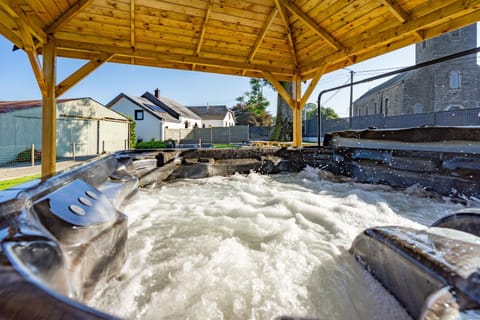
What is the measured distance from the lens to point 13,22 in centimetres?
272

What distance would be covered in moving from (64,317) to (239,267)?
0.84 metres

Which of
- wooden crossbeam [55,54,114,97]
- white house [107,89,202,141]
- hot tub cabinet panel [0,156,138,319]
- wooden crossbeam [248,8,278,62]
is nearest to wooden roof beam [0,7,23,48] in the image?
wooden crossbeam [55,54,114,97]

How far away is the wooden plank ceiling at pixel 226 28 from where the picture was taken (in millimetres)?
2900

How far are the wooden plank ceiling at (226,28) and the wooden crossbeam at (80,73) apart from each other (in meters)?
0.02

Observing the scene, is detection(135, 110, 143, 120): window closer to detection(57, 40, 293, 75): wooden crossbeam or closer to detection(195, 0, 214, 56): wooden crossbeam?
detection(57, 40, 293, 75): wooden crossbeam

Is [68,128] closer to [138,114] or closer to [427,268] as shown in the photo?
[138,114]

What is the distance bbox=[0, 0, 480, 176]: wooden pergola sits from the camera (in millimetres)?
2922

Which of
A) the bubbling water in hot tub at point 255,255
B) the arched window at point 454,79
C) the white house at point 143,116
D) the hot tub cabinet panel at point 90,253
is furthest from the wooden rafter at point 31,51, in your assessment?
the arched window at point 454,79

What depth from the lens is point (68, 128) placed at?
11.2 meters

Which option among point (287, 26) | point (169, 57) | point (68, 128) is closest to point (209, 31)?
point (169, 57)

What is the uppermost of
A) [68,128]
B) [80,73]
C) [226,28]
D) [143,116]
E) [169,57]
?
[143,116]

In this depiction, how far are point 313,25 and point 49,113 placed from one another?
3.96m

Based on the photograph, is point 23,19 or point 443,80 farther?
point 443,80

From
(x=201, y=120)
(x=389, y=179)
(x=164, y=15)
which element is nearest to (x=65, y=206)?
(x=389, y=179)
